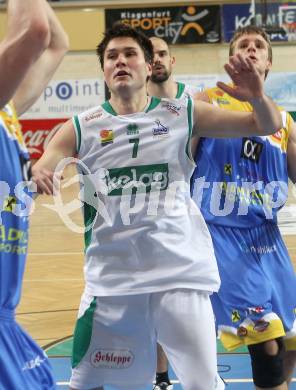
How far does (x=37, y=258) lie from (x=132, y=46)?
648cm

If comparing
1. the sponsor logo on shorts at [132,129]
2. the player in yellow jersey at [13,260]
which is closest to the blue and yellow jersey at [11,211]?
the player in yellow jersey at [13,260]

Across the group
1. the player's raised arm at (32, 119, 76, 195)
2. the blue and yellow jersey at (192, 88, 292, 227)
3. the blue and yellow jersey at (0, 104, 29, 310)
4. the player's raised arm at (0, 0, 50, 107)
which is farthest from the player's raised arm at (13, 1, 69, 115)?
the blue and yellow jersey at (192, 88, 292, 227)

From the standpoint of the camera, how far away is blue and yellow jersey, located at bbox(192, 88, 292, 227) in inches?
176

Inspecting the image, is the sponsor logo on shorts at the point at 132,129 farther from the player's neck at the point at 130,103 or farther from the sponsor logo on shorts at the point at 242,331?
the sponsor logo on shorts at the point at 242,331

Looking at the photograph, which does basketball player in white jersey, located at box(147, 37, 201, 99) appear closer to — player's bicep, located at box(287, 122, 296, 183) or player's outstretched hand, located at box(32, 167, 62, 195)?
player's bicep, located at box(287, 122, 296, 183)

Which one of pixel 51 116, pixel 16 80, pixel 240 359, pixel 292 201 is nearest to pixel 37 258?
pixel 240 359

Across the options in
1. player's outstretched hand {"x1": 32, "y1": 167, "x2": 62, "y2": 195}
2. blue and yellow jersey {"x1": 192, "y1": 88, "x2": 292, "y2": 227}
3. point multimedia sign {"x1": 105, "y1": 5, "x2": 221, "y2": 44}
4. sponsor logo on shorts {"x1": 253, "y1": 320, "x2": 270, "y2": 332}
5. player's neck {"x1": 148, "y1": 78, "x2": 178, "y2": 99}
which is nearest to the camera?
player's outstretched hand {"x1": 32, "y1": 167, "x2": 62, "y2": 195}

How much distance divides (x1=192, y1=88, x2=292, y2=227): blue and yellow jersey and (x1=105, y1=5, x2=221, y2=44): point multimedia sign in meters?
15.7

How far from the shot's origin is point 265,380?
13.9 ft

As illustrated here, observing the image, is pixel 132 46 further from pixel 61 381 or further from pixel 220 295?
pixel 61 381

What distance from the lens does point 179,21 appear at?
19.8 m

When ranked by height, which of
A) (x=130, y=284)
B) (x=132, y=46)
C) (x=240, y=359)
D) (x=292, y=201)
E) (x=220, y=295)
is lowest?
(x=292, y=201)

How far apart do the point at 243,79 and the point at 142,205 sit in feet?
2.76

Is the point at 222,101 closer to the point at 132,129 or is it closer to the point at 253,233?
the point at 253,233
